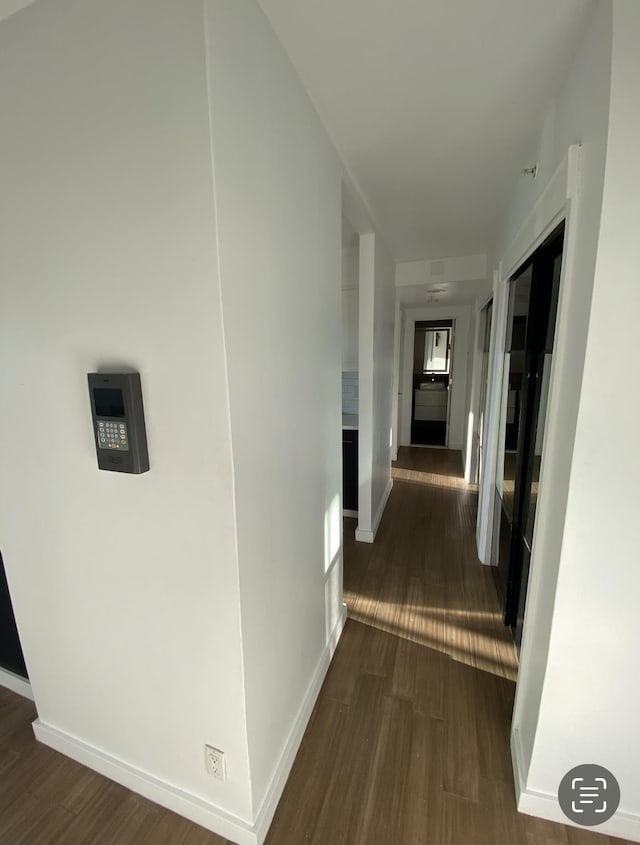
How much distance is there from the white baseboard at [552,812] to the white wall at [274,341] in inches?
32.2

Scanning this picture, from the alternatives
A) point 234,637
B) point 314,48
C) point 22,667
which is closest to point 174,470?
point 234,637

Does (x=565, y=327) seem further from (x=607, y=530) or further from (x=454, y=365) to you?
(x=454, y=365)

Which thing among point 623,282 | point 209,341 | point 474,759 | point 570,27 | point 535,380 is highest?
point 570,27

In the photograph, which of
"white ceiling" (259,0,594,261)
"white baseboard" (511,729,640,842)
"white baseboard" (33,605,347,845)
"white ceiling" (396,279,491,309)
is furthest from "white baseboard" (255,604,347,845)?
"white ceiling" (396,279,491,309)

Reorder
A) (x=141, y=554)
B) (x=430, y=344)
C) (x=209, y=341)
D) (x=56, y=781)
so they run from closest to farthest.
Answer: (x=209, y=341) < (x=141, y=554) < (x=56, y=781) < (x=430, y=344)

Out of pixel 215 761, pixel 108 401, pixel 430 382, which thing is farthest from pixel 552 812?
pixel 430 382

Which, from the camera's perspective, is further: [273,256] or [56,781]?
[56,781]

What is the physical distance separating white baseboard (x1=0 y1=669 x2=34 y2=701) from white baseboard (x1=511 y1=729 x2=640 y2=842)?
205cm

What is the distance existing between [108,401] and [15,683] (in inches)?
67.8

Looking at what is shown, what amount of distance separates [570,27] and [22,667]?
315cm

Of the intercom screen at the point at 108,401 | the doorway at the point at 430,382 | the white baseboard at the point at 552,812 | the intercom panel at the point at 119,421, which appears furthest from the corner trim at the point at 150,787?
the doorway at the point at 430,382

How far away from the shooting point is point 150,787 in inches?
49.8

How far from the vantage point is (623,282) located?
3.01 ft

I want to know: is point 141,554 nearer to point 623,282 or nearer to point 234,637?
point 234,637
